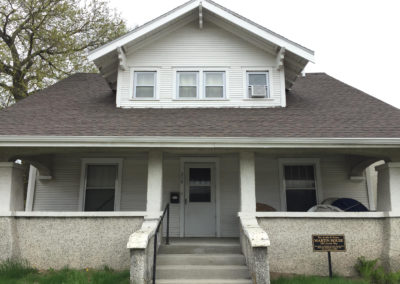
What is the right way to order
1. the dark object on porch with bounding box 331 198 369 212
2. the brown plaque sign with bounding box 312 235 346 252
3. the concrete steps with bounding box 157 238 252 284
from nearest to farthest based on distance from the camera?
the concrete steps with bounding box 157 238 252 284
the brown plaque sign with bounding box 312 235 346 252
the dark object on porch with bounding box 331 198 369 212

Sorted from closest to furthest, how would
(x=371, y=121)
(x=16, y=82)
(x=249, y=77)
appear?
(x=371, y=121) → (x=249, y=77) → (x=16, y=82)

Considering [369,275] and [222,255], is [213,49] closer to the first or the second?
[222,255]

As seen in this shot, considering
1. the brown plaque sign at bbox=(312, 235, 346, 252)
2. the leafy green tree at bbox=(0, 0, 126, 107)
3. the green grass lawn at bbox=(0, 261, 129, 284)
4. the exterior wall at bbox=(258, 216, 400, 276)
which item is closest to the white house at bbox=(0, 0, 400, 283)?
the exterior wall at bbox=(258, 216, 400, 276)

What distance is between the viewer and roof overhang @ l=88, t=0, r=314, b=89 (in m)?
9.35

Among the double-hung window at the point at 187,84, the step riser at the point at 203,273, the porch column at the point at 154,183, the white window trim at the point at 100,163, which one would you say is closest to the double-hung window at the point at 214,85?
the double-hung window at the point at 187,84

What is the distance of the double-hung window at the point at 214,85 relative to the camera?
32.1 ft

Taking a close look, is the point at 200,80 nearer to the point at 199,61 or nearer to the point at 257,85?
the point at 199,61

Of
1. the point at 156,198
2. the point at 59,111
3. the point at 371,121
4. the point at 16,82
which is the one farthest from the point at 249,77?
the point at 16,82

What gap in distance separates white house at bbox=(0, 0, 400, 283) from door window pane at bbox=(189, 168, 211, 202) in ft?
0.09

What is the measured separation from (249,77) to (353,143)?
3842 millimetres

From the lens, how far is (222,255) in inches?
275

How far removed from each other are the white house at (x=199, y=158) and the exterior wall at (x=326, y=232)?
0.02 metres

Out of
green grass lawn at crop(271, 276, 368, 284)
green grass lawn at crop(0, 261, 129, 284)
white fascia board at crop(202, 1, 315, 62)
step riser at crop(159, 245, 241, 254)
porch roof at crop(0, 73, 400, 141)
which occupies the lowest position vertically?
green grass lawn at crop(271, 276, 368, 284)

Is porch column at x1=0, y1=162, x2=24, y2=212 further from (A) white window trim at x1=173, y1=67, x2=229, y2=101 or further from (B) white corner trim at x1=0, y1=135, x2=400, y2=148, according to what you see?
(A) white window trim at x1=173, y1=67, x2=229, y2=101
